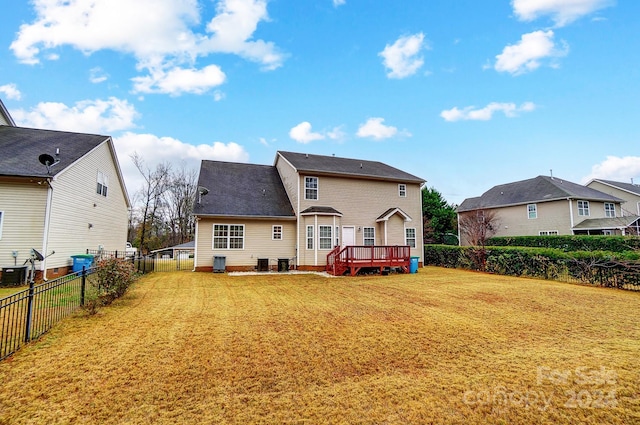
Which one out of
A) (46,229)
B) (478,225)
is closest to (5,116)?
(46,229)

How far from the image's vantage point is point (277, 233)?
56.5 ft

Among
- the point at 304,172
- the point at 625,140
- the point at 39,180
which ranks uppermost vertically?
the point at 625,140

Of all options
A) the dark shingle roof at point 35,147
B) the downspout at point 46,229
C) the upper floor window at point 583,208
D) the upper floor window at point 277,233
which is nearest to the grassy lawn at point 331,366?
the downspout at point 46,229

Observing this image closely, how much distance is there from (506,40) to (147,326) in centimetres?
1767

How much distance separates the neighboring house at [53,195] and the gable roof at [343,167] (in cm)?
1038

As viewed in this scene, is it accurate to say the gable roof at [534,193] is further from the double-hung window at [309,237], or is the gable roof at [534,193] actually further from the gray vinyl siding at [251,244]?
the gray vinyl siding at [251,244]

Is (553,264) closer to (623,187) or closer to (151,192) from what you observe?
(623,187)

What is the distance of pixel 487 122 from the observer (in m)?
19.0

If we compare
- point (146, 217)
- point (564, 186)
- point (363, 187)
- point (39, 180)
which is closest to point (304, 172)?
point (363, 187)

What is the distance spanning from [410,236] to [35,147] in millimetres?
20310

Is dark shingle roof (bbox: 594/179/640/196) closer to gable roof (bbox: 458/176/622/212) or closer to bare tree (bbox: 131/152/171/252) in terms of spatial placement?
gable roof (bbox: 458/176/622/212)

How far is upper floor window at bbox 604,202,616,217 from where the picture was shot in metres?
25.6

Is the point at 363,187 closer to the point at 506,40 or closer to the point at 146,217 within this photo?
the point at 506,40

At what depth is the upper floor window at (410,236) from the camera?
62.3ft
